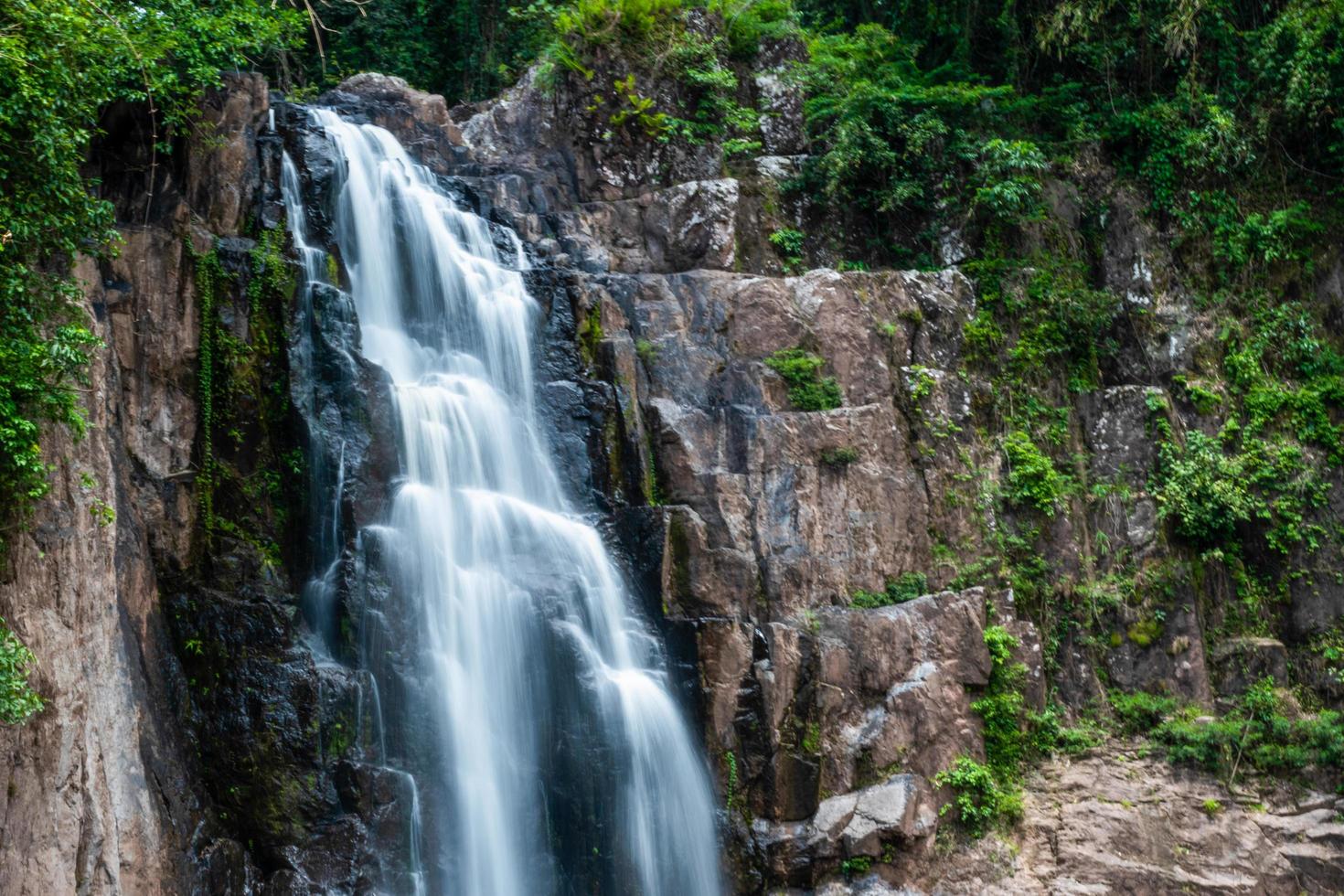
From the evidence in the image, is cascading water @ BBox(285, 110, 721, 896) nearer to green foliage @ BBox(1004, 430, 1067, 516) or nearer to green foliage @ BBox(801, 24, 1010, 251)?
green foliage @ BBox(1004, 430, 1067, 516)

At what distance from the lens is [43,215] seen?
1006 centimetres

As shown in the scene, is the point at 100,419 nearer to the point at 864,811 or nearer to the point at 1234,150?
the point at 864,811

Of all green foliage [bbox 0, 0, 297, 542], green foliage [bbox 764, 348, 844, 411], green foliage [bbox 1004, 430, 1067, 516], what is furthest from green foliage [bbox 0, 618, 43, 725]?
green foliage [bbox 1004, 430, 1067, 516]

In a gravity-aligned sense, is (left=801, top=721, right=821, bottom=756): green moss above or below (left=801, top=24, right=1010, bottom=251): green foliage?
below

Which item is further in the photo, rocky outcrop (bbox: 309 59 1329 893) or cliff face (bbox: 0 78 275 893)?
rocky outcrop (bbox: 309 59 1329 893)

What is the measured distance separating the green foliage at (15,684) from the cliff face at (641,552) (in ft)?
1.69

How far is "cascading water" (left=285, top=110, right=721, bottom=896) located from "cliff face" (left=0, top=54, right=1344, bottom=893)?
45 centimetres

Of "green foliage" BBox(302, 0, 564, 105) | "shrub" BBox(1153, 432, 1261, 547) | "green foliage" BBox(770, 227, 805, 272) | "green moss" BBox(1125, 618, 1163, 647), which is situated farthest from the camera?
"green foliage" BBox(302, 0, 564, 105)

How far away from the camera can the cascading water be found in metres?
12.0

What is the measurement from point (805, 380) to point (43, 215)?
397 inches

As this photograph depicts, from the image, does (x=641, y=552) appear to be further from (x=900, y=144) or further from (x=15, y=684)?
(x=900, y=144)

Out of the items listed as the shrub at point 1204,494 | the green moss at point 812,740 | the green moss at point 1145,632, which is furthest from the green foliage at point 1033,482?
the green moss at point 812,740

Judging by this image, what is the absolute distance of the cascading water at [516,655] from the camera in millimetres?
12039

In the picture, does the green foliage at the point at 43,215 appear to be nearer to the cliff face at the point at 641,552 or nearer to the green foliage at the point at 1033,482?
the cliff face at the point at 641,552
